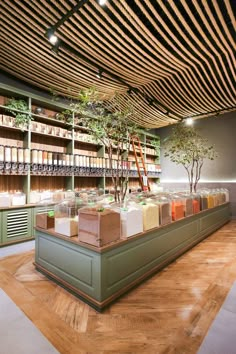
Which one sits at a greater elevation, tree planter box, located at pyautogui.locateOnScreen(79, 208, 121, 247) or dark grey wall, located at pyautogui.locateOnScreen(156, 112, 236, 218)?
dark grey wall, located at pyautogui.locateOnScreen(156, 112, 236, 218)

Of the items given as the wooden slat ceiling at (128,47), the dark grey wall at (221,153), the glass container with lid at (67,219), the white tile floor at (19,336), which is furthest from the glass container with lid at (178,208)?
the dark grey wall at (221,153)

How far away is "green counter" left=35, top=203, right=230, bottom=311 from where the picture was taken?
1.90 m

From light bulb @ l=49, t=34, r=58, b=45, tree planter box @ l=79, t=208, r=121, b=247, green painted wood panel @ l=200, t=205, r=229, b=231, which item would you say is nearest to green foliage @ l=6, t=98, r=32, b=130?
light bulb @ l=49, t=34, r=58, b=45

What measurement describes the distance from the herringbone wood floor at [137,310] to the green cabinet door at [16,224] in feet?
2.80

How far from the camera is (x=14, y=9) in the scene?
259 cm

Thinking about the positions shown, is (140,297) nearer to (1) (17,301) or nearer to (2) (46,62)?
(1) (17,301)

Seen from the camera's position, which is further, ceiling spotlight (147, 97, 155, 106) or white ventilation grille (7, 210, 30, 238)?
ceiling spotlight (147, 97, 155, 106)

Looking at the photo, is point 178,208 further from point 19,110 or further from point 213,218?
point 19,110

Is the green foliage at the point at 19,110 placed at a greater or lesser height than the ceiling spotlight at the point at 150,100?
lesser

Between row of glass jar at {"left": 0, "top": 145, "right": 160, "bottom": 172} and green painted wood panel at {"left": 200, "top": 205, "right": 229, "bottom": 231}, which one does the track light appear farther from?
green painted wood panel at {"left": 200, "top": 205, "right": 229, "bottom": 231}

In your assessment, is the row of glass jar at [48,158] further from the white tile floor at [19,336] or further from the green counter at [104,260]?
the white tile floor at [19,336]

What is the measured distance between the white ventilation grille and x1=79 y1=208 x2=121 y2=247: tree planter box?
7.52 ft

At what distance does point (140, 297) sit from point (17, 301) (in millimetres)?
1218

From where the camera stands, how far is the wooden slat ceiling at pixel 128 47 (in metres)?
2.66
